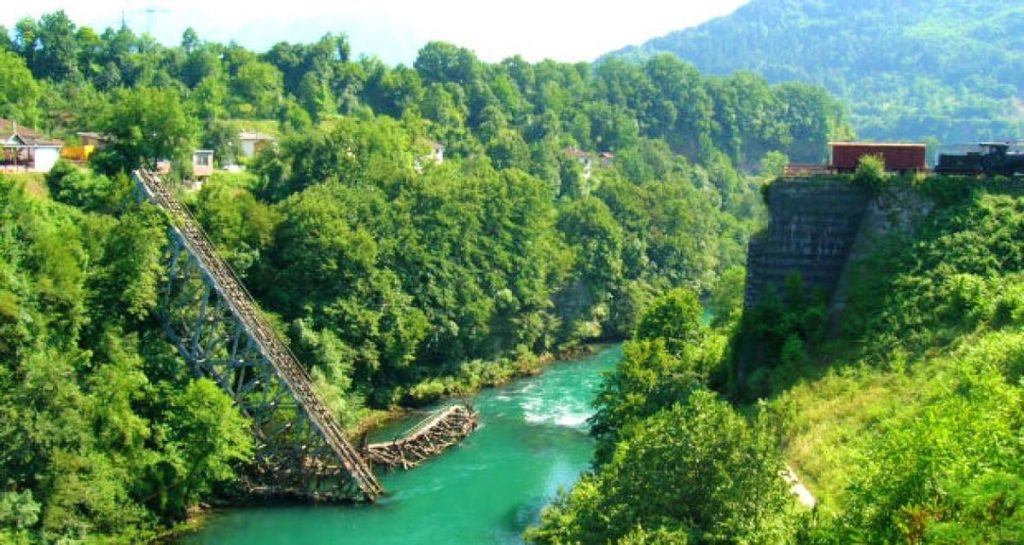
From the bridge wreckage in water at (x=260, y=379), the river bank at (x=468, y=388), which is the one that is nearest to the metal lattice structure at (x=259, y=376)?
the bridge wreckage in water at (x=260, y=379)

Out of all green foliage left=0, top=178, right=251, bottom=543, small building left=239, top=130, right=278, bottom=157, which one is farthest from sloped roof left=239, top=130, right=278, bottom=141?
green foliage left=0, top=178, right=251, bottom=543

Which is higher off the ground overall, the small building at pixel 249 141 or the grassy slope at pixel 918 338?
the small building at pixel 249 141

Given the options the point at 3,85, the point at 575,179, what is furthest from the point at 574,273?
the point at 3,85

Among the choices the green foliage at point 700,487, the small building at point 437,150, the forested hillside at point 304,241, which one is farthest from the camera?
the small building at point 437,150

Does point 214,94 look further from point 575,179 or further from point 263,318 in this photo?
point 263,318

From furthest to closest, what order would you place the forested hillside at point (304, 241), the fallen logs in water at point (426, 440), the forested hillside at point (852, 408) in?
the fallen logs in water at point (426, 440) < the forested hillside at point (304, 241) < the forested hillside at point (852, 408)

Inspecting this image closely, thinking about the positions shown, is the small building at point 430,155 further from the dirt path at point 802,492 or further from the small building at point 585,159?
the dirt path at point 802,492
